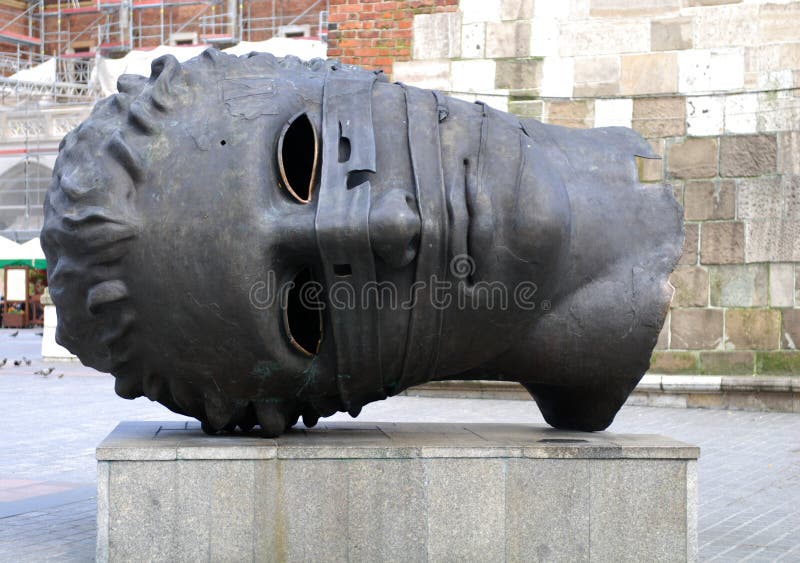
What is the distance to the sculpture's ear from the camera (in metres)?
4.39

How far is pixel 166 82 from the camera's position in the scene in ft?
14.5

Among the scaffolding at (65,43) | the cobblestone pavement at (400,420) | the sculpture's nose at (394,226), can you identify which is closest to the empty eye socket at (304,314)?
the sculpture's nose at (394,226)

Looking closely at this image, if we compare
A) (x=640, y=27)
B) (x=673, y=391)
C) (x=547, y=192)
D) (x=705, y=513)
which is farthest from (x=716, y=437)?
(x=547, y=192)

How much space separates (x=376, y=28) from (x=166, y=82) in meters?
7.36

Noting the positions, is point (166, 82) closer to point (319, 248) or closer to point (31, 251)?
point (319, 248)

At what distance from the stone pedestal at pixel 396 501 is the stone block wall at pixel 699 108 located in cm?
632

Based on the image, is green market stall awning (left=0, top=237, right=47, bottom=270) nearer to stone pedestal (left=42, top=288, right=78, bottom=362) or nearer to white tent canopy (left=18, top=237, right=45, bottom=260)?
white tent canopy (left=18, top=237, right=45, bottom=260)

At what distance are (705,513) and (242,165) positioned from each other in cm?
336

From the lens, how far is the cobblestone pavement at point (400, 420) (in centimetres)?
528

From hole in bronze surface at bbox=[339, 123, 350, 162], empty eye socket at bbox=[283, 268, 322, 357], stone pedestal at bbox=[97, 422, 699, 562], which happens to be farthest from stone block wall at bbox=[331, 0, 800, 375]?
hole in bronze surface at bbox=[339, 123, 350, 162]

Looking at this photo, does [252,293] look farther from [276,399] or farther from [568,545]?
[568,545]

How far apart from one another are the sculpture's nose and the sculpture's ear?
0.92m

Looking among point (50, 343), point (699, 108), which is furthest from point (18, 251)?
point (699, 108)

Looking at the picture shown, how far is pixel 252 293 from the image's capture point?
422 cm
